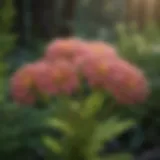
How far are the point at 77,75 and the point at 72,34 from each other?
4.59 ft

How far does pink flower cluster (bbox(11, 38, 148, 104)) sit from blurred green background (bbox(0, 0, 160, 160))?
84 mm

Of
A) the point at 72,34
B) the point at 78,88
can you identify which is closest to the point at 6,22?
the point at 78,88

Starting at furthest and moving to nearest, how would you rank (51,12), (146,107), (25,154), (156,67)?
(51,12)
(156,67)
(146,107)
(25,154)

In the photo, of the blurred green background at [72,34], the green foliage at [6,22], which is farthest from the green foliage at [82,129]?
the green foliage at [6,22]

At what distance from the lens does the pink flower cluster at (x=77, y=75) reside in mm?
845

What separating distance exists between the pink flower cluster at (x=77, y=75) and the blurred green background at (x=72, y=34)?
84 millimetres

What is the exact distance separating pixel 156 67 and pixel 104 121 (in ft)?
2.00

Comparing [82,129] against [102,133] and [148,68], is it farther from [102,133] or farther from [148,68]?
[148,68]

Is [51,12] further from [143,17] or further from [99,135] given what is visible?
[99,135]

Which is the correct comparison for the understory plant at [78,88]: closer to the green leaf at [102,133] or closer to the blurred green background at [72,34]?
the green leaf at [102,133]

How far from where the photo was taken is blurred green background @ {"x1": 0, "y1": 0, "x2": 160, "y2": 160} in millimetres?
1118

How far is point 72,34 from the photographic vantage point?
2240mm

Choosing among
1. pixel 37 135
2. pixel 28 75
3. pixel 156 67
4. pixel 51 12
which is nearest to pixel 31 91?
pixel 28 75

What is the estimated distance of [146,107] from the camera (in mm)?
1334
